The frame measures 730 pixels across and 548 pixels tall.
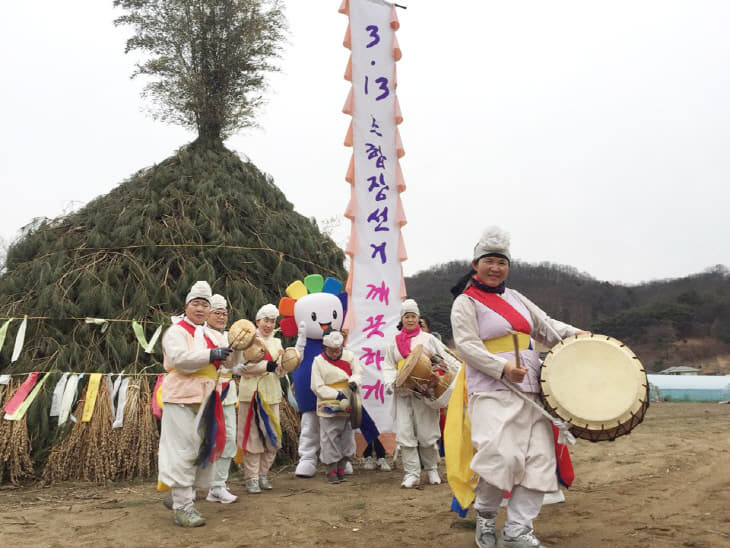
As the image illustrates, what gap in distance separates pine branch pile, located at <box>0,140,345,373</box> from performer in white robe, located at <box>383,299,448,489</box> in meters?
2.26

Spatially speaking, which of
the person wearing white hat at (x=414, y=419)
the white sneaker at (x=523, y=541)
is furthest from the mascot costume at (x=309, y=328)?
the white sneaker at (x=523, y=541)

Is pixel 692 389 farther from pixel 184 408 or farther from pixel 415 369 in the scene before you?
pixel 184 408

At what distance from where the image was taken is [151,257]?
28.3 ft

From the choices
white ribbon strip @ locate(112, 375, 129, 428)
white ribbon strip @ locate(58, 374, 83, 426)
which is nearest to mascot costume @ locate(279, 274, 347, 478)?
white ribbon strip @ locate(112, 375, 129, 428)

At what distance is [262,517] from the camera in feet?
17.2

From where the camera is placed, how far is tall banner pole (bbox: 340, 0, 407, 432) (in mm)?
8164

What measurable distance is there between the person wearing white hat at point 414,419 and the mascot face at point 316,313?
0.98m

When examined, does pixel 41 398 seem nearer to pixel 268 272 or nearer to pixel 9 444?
pixel 9 444

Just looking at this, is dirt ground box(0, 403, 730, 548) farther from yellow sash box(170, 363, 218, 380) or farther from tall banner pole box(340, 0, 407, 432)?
tall banner pole box(340, 0, 407, 432)

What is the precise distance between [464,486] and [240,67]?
8402 mm

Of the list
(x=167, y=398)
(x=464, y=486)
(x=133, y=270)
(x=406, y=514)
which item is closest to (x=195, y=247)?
(x=133, y=270)

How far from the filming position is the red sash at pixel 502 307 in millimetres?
4102

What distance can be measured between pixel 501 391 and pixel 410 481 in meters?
2.98

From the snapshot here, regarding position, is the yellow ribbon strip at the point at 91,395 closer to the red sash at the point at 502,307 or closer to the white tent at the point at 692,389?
the red sash at the point at 502,307
